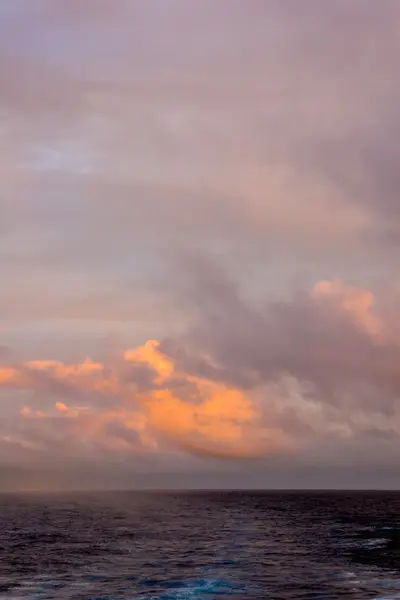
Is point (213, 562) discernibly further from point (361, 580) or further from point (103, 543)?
point (103, 543)

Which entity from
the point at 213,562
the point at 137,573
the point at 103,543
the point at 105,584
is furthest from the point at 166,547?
the point at 105,584

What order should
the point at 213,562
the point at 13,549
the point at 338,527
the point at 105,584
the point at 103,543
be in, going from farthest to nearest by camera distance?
the point at 338,527, the point at 103,543, the point at 13,549, the point at 213,562, the point at 105,584

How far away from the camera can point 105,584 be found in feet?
184

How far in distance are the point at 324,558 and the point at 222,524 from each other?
191 feet

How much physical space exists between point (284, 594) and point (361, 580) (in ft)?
32.3

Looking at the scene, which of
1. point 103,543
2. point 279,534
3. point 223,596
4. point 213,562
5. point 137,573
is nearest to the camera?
point 223,596

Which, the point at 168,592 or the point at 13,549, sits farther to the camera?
the point at 13,549

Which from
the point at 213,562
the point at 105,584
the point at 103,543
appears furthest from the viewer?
the point at 103,543

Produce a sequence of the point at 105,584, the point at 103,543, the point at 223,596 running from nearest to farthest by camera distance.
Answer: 1. the point at 223,596
2. the point at 105,584
3. the point at 103,543

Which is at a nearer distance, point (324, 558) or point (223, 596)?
point (223, 596)

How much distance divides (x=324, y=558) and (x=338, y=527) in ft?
178

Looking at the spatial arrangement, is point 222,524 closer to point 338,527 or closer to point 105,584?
point 338,527

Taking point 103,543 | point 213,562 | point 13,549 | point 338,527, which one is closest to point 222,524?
point 338,527

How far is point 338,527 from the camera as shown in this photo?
125m
